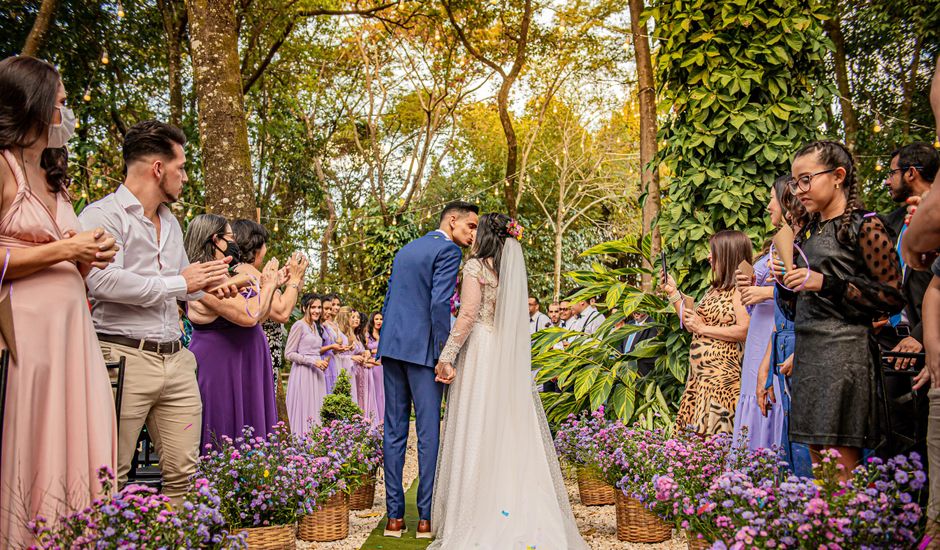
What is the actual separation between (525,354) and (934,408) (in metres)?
3.13

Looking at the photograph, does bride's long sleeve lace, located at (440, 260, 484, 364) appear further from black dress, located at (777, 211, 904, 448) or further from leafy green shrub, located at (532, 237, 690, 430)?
black dress, located at (777, 211, 904, 448)

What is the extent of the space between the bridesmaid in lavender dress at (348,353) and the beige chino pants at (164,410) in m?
8.27

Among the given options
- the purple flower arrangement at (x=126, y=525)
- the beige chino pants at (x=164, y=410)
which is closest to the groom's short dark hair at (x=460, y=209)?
the beige chino pants at (x=164, y=410)

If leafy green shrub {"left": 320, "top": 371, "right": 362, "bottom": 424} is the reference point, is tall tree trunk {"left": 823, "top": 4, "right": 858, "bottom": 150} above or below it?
above

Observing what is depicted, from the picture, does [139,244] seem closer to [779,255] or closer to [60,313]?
[60,313]

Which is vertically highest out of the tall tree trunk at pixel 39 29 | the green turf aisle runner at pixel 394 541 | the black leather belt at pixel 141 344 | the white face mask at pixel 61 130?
the tall tree trunk at pixel 39 29

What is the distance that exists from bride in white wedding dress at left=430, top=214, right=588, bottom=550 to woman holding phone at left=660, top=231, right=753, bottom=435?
1.08 m

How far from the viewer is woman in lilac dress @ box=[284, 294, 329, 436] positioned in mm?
10039

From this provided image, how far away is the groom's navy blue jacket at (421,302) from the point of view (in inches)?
205

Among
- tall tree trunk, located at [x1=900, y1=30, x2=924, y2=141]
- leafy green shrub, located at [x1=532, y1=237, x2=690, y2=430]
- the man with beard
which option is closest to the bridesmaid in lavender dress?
leafy green shrub, located at [x1=532, y1=237, x2=690, y2=430]

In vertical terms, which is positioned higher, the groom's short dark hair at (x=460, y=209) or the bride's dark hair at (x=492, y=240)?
the groom's short dark hair at (x=460, y=209)

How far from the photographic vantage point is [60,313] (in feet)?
8.93

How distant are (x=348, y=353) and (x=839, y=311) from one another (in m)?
10.3

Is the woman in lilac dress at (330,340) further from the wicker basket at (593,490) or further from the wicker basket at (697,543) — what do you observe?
the wicker basket at (697,543)
